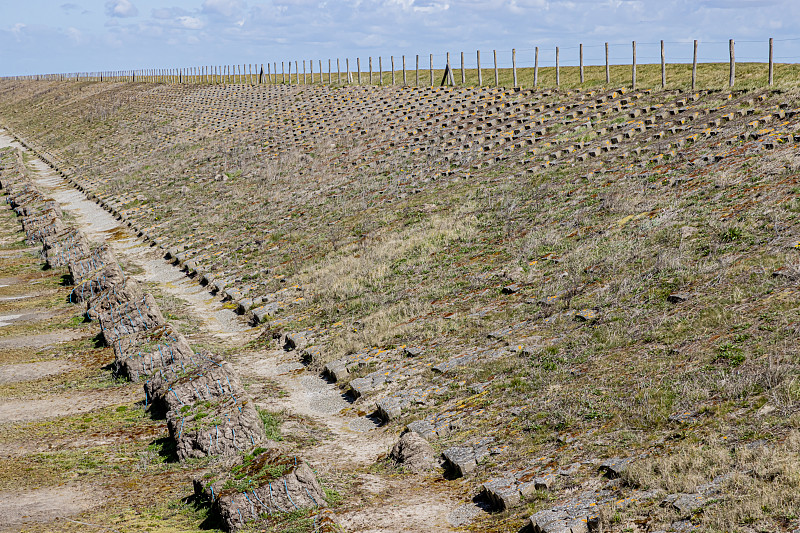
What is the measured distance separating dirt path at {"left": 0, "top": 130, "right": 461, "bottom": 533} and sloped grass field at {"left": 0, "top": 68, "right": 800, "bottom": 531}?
518 mm

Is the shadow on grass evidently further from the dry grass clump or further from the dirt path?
the dry grass clump

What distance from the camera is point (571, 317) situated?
56.3 feet

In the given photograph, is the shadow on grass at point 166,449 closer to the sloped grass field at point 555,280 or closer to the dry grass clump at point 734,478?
the sloped grass field at point 555,280

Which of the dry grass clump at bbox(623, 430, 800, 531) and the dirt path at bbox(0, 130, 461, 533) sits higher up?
the dry grass clump at bbox(623, 430, 800, 531)

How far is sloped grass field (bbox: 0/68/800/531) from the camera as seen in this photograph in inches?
426

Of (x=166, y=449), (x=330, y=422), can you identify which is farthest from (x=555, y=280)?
(x=166, y=449)

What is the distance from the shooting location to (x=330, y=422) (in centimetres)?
1590

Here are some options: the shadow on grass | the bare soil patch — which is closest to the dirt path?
the shadow on grass

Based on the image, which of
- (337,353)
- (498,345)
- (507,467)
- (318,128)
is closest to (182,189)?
(318,128)

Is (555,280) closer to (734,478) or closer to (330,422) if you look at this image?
(330,422)

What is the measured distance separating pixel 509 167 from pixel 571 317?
52.9 ft

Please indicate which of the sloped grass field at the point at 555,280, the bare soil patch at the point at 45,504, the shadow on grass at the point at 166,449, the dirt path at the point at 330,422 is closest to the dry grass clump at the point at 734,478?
the sloped grass field at the point at 555,280

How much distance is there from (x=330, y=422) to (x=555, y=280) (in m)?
7.18

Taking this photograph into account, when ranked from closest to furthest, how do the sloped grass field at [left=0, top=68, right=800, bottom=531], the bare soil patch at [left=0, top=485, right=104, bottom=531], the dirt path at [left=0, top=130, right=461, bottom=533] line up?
1. the sloped grass field at [left=0, top=68, right=800, bottom=531]
2. the dirt path at [left=0, top=130, right=461, bottom=533]
3. the bare soil patch at [left=0, top=485, right=104, bottom=531]
